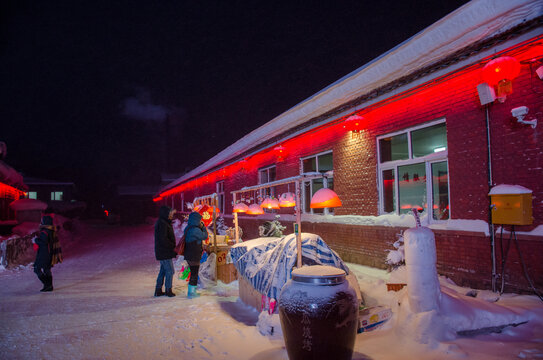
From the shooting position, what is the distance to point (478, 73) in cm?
535

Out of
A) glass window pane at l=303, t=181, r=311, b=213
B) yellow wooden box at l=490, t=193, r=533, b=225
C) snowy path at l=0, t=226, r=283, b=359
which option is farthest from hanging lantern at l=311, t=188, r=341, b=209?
glass window pane at l=303, t=181, r=311, b=213

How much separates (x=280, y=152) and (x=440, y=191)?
19.5ft

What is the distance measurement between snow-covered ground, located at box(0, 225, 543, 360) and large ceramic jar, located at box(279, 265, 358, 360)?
0.69 m

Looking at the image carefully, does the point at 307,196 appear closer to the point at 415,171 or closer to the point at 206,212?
the point at 206,212

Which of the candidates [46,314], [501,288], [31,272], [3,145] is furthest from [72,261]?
[501,288]

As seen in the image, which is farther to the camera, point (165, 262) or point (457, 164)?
point (165, 262)

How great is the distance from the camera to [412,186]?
6754mm

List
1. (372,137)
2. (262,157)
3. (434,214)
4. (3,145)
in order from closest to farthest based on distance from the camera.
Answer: (434,214), (372,137), (262,157), (3,145)

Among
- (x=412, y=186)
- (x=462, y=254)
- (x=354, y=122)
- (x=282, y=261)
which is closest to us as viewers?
(x=282, y=261)

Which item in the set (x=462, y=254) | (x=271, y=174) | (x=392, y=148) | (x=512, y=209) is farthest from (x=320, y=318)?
(x=271, y=174)

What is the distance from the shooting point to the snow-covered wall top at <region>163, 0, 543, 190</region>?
4336mm

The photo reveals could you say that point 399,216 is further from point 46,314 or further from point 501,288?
point 46,314

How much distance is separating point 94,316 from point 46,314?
95 centimetres

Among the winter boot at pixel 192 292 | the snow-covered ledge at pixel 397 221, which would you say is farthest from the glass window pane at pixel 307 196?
the winter boot at pixel 192 292
